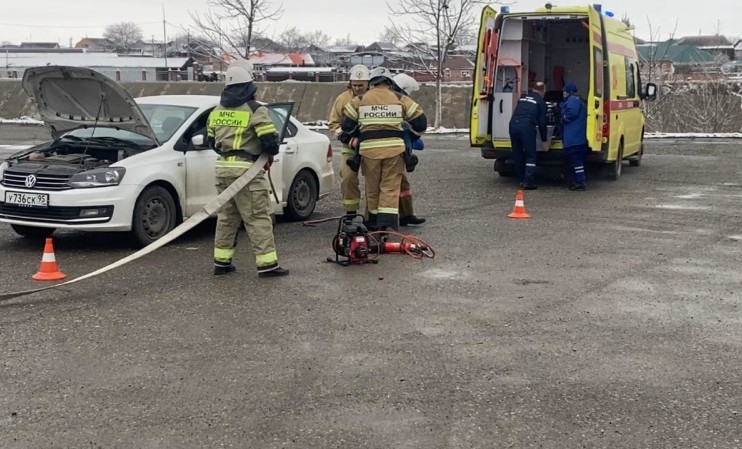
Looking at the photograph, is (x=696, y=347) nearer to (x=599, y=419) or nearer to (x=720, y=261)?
(x=599, y=419)

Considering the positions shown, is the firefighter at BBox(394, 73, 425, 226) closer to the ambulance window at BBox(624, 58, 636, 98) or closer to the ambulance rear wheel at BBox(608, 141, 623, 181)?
the ambulance rear wheel at BBox(608, 141, 623, 181)

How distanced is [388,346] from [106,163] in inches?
164

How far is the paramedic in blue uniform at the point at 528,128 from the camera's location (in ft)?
42.2

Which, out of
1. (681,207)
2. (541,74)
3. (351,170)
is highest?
(541,74)

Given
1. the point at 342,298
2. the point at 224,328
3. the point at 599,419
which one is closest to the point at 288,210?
the point at 342,298

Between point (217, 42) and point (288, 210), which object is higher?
point (217, 42)

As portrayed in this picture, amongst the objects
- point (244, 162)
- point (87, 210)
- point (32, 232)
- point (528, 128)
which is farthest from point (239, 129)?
point (528, 128)

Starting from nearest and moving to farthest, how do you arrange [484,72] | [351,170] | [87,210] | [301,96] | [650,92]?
1. [87,210]
2. [351,170]
3. [484,72]
4. [650,92]
5. [301,96]

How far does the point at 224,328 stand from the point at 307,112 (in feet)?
106

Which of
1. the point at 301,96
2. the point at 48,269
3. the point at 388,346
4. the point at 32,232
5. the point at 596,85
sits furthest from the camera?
the point at 301,96

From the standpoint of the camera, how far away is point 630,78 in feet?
49.8

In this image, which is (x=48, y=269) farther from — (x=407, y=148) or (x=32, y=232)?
(x=407, y=148)

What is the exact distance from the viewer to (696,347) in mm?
5477

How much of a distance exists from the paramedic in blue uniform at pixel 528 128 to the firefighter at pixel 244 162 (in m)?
6.31
